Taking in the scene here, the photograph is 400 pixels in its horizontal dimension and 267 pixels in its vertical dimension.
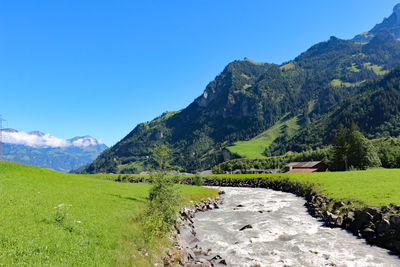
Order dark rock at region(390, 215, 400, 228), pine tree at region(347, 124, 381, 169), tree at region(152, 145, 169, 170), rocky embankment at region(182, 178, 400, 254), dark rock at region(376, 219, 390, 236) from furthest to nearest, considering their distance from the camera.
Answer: pine tree at region(347, 124, 381, 169) → tree at region(152, 145, 169, 170) → dark rock at region(376, 219, 390, 236) → rocky embankment at region(182, 178, 400, 254) → dark rock at region(390, 215, 400, 228)

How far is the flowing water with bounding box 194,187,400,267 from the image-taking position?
741 inches

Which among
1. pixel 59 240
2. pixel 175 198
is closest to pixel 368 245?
pixel 175 198

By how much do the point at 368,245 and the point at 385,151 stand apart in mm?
99575

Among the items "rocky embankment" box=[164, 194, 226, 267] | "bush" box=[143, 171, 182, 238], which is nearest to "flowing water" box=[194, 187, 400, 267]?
"rocky embankment" box=[164, 194, 226, 267]

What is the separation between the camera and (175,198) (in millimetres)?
28984

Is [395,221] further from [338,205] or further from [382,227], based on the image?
[338,205]

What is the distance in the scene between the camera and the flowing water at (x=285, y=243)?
61.8 ft

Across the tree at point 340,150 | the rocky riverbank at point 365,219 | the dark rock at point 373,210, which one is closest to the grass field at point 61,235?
the rocky riverbank at point 365,219

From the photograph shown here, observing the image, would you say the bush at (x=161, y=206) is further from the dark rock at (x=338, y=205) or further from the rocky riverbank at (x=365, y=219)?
the dark rock at (x=338, y=205)

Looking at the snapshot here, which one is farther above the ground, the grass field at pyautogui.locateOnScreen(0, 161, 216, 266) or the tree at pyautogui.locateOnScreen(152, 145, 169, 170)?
the tree at pyautogui.locateOnScreen(152, 145, 169, 170)

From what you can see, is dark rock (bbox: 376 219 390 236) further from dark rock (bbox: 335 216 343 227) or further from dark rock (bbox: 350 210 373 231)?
dark rock (bbox: 335 216 343 227)

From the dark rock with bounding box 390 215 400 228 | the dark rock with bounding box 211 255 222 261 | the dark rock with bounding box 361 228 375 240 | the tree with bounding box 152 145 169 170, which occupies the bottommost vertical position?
the dark rock with bounding box 211 255 222 261

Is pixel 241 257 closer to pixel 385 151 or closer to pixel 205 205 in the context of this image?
pixel 205 205

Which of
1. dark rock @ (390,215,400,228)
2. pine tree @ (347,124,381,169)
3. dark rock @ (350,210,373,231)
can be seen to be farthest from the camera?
pine tree @ (347,124,381,169)
